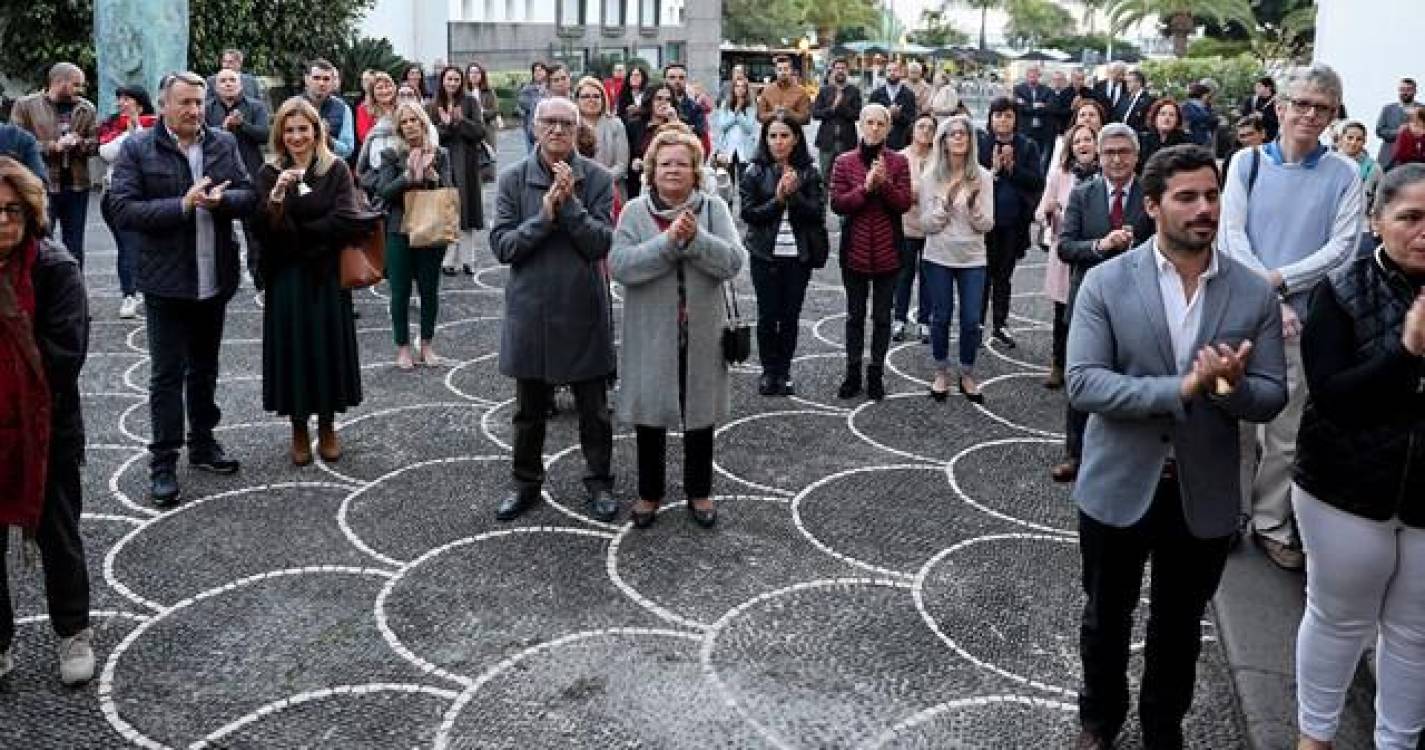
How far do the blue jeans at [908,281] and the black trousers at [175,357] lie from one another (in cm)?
447

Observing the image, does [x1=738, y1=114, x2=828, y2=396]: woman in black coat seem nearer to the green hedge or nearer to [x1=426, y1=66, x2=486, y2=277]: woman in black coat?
[x1=426, y1=66, x2=486, y2=277]: woman in black coat

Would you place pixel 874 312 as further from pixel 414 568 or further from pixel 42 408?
pixel 42 408

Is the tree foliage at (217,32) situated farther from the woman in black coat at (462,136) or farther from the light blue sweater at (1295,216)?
the light blue sweater at (1295,216)

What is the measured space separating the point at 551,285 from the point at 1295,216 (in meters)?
3.24

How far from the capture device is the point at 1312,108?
16.8 ft

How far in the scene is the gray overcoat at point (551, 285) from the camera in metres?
5.88

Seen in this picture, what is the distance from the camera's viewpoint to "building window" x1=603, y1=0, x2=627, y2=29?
4966 centimetres

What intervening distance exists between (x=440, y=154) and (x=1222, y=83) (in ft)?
92.1

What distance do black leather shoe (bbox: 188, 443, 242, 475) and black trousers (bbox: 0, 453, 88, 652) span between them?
215 centimetres

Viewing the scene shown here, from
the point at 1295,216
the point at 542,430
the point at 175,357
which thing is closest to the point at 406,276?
the point at 175,357

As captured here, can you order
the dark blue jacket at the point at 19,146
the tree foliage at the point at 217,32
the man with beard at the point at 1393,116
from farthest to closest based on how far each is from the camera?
the tree foliage at the point at 217,32 < the man with beard at the point at 1393,116 < the dark blue jacket at the point at 19,146

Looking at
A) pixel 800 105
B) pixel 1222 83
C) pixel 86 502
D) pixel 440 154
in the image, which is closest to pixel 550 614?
pixel 86 502

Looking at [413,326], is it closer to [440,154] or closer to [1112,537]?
[440,154]

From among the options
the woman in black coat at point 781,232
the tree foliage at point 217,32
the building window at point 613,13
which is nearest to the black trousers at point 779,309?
the woman in black coat at point 781,232
